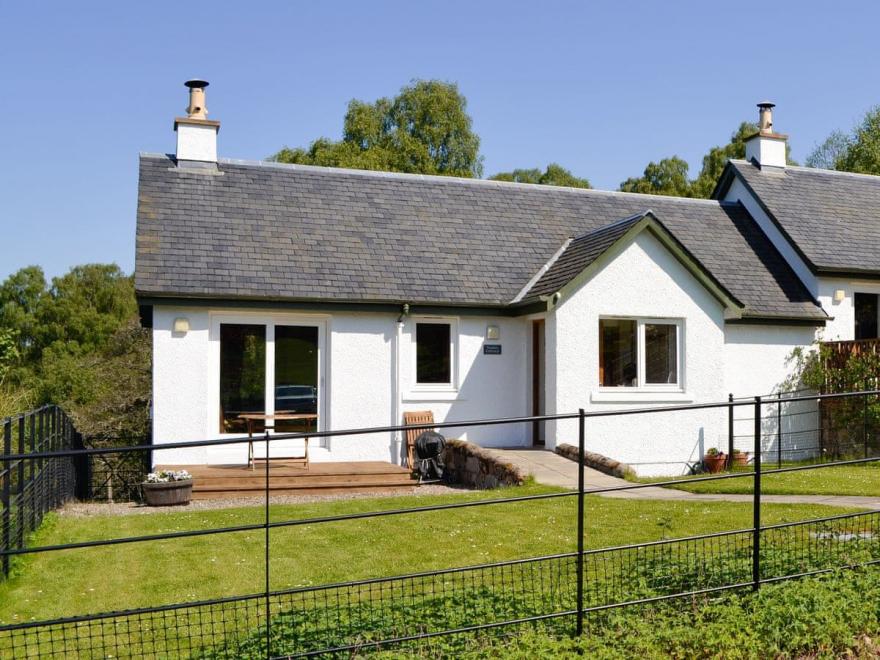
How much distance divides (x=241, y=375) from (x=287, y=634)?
9861 millimetres

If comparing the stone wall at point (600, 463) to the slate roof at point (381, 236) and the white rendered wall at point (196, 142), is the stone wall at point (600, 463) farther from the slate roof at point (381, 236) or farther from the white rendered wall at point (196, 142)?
the white rendered wall at point (196, 142)

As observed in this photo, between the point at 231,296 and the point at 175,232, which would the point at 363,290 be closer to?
the point at 231,296

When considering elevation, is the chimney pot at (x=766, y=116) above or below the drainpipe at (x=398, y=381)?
above

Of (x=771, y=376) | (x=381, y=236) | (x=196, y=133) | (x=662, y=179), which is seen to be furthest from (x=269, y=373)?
(x=662, y=179)

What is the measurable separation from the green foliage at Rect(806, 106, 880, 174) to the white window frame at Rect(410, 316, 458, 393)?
3501 centimetres

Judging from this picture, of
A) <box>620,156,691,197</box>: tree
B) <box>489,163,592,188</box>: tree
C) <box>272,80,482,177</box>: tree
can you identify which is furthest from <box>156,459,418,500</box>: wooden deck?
<box>489,163,592,188</box>: tree

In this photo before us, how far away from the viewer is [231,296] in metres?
14.6

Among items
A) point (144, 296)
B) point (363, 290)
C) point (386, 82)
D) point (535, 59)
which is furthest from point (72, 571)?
point (386, 82)

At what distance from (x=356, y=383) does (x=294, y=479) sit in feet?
8.33

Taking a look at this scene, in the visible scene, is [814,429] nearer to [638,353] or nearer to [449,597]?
[638,353]

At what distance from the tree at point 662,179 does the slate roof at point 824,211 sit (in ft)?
83.7

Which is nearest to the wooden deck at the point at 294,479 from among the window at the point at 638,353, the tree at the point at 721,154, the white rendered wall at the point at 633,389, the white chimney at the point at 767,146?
the white rendered wall at the point at 633,389

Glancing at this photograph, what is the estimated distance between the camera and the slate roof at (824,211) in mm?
18609

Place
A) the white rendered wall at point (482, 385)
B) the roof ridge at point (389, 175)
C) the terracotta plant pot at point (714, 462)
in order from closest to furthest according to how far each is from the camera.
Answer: the terracotta plant pot at point (714, 462) → the white rendered wall at point (482, 385) → the roof ridge at point (389, 175)
